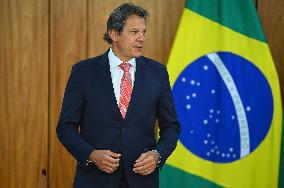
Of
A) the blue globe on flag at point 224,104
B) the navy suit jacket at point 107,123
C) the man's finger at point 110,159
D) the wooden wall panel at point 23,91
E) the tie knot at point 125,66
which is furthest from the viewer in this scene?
the wooden wall panel at point 23,91

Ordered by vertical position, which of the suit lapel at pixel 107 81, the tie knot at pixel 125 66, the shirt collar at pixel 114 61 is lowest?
the suit lapel at pixel 107 81

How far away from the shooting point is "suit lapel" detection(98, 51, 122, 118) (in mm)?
1897

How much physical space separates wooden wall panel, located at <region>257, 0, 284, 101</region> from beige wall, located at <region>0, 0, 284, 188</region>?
216mm

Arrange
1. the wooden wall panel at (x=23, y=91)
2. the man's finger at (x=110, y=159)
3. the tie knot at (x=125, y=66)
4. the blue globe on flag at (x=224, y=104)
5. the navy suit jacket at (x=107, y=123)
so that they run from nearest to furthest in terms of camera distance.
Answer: the man's finger at (x=110, y=159) < the navy suit jacket at (x=107, y=123) < the tie knot at (x=125, y=66) < the blue globe on flag at (x=224, y=104) < the wooden wall panel at (x=23, y=91)

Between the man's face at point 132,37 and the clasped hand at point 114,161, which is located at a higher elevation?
the man's face at point 132,37

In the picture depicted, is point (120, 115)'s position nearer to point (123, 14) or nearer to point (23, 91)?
point (123, 14)

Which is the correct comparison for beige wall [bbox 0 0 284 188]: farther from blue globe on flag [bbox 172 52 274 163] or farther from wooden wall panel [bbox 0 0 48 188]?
blue globe on flag [bbox 172 52 274 163]

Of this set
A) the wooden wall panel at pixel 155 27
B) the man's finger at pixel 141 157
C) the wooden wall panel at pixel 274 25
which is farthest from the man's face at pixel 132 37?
the wooden wall panel at pixel 274 25

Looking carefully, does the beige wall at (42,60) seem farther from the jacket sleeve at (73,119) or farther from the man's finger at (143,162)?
the man's finger at (143,162)

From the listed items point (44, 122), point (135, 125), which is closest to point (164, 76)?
point (135, 125)

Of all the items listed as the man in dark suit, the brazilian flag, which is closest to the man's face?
the man in dark suit

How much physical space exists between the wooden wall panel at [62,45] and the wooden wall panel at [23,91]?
49mm

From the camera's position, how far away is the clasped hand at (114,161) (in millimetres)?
1796

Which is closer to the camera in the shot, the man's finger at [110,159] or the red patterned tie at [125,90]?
the man's finger at [110,159]
